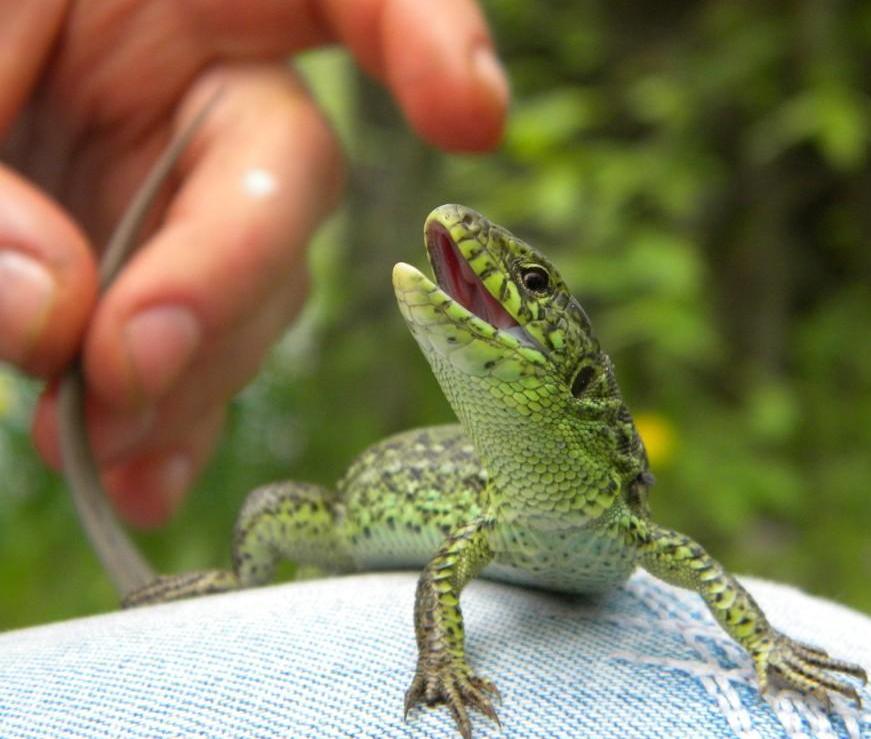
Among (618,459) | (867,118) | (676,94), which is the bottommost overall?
(618,459)

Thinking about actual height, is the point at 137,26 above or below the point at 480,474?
above

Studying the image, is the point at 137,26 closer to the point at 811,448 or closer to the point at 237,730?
the point at 237,730

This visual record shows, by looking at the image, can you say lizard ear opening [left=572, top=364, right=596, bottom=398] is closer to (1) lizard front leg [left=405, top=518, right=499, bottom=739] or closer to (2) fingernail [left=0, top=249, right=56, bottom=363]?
(1) lizard front leg [left=405, top=518, right=499, bottom=739]

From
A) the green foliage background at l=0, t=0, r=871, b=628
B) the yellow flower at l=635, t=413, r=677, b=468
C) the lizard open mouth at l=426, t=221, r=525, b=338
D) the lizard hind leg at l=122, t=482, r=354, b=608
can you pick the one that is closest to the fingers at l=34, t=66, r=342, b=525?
the lizard hind leg at l=122, t=482, r=354, b=608

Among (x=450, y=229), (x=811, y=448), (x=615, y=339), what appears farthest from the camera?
(x=811, y=448)

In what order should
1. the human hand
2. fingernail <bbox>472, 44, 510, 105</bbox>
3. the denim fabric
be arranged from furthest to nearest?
fingernail <bbox>472, 44, 510, 105</bbox>
the human hand
the denim fabric

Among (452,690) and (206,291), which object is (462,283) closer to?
(452,690)

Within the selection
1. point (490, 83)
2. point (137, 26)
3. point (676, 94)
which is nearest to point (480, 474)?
point (490, 83)
